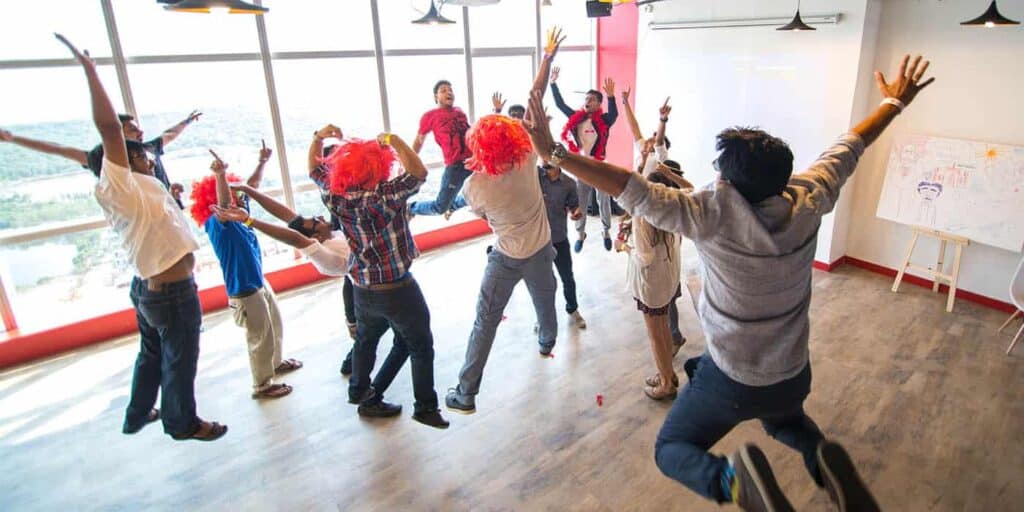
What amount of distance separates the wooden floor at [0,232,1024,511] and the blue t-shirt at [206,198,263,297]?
85 centimetres

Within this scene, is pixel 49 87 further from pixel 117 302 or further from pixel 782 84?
pixel 782 84

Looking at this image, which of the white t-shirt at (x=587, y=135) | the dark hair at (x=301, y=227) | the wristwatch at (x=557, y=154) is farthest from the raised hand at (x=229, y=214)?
the white t-shirt at (x=587, y=135)

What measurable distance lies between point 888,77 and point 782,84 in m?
0.90

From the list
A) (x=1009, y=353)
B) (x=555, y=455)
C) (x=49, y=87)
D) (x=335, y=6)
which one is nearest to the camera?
(x=555, y=455)

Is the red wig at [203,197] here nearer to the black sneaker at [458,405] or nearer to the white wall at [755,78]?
the black sneaker at [458,405]

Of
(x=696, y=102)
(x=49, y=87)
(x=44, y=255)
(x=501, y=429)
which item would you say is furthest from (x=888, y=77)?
(x=44, y=255)

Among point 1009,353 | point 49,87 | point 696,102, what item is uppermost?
point 49,87

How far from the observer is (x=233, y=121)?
5438 mm

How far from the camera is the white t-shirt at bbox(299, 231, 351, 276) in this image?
326 cm

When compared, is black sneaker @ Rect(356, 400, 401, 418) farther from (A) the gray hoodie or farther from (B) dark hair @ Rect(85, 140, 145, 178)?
(A) the gray hoodie

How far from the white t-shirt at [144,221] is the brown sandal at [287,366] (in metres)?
1.40

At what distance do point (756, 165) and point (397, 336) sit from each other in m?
2.21

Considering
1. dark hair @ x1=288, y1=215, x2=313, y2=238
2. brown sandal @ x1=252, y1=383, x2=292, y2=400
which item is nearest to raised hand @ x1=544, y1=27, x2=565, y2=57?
dark hair @ x1=288, y1=215, x2=313, y2=238

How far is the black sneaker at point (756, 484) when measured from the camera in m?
1.77
